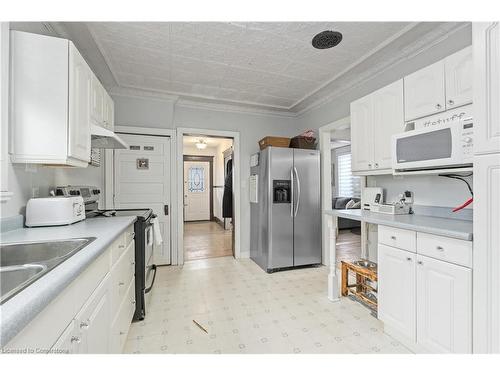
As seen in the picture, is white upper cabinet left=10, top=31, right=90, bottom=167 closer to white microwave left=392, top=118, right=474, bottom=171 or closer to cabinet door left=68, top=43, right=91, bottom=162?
cabinet door left=68, top=43, right=91, bottom=162

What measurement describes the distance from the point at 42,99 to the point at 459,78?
108 inches

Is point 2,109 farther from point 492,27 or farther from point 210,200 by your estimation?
point 210,200

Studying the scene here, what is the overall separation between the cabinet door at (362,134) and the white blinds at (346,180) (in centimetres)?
408

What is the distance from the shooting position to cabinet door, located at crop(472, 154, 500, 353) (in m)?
1.11

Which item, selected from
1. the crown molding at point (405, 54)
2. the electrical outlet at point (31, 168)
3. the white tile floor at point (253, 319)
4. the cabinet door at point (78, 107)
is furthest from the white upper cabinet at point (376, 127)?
the electrical outlet at point (31, 168)

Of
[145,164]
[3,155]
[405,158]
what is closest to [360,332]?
[405,158]

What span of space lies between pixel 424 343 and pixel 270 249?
1.84 meters

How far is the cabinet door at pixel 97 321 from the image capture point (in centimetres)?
92

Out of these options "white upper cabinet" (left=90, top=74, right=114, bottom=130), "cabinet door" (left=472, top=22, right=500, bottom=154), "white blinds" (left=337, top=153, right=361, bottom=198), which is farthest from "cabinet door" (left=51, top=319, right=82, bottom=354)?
"white blinds" (left=337, top=153, right=361, bottom=198)

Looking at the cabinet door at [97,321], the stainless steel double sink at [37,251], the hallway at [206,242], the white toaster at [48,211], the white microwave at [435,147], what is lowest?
the hallway at [206,242]

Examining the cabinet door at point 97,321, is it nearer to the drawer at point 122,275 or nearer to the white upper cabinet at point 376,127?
the drawer at point 122,275

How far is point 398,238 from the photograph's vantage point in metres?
1.63

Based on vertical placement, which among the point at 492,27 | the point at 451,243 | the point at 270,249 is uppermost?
the point at 492,27

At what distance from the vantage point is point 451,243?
1.31 metres
